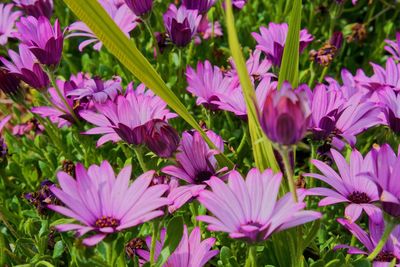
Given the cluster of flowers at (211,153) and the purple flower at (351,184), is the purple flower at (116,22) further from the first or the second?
the purple flower at (351,184)

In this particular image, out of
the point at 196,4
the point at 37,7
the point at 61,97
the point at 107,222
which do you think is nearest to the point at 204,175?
the point at 107,222

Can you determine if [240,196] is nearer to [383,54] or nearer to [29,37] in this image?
[29,37]

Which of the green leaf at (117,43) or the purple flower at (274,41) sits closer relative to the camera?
the green leaf at (117,43)

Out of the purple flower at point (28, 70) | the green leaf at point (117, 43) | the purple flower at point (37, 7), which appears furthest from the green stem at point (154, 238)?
the purple flower at point (37, 7)

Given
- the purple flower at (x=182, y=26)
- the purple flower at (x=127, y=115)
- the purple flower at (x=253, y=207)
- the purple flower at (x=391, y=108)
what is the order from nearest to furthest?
the purple flower at (x=253, y=207)
the purple flower at (x=127, y=115)
the purple flower at (x=391, y=108)
the purple flower at (x=182, y=26)

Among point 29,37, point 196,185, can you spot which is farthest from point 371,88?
point 29,37

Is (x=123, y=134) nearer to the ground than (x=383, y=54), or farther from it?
farther from it
